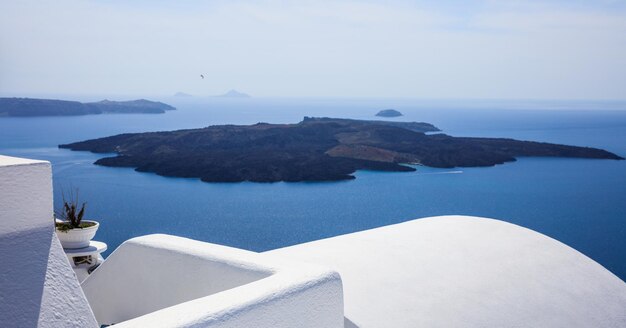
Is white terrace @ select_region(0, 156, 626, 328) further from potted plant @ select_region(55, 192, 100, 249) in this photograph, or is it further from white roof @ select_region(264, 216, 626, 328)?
potted plant @ select_region(55, 192, 100, 249)

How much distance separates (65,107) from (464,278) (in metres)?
77.1

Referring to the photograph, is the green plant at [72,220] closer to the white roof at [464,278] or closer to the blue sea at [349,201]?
the white roof at [464,278]

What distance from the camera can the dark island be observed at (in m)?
37.7

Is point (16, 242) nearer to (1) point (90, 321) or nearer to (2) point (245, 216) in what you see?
(1) point (90, 321)

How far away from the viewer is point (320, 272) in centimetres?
216

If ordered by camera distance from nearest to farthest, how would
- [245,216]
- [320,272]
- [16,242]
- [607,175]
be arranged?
[16,242]
[320,272]
[245,216]
[607,175]

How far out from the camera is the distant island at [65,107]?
6397 centimetres

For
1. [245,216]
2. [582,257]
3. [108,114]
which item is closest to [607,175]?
[245,216]

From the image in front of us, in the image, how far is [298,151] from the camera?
1626 inches

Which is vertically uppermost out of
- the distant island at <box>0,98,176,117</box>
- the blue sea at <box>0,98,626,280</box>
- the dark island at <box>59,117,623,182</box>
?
the distant island at <box>0,98,176,117</box>

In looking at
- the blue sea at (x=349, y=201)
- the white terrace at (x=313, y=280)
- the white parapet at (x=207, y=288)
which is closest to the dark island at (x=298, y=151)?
the blue sea at (x=349, y=201)

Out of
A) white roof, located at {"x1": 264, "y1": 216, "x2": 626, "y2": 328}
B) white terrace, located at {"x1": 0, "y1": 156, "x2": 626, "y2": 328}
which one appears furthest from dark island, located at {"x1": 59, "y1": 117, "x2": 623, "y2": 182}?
white terrace, located at {"x1": 0, "y1": 156, "x2": 626, "y2": 328}

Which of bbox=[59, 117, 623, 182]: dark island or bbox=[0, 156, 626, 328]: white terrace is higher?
bbox=[0, 156, 626, 328]: white terrace

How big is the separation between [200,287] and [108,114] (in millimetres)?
83932
